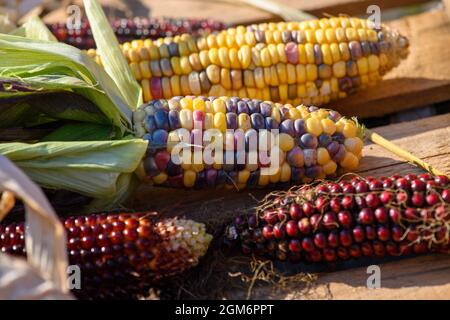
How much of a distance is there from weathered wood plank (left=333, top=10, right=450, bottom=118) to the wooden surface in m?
0.24

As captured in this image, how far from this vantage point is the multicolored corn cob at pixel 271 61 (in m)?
2.30

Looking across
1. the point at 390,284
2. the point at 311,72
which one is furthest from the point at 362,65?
the point at 390,284

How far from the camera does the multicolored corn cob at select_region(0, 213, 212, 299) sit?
5.39 feet

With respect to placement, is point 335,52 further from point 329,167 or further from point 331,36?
point 329,167

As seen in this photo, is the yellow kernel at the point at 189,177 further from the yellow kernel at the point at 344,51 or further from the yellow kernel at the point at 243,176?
the yellow kernel at the point at 344,51

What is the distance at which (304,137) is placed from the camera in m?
1.91

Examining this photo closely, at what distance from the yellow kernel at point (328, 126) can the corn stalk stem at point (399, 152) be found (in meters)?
0.22

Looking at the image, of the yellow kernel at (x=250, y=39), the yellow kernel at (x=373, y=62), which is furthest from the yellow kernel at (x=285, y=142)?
the yellow kernel at (x=373, y=62)

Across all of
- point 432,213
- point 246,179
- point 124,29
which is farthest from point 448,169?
point 124,29

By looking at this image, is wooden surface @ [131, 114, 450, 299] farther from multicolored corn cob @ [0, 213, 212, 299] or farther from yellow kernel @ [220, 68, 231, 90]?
yellow kernel @ [220, 68, 231, 90]

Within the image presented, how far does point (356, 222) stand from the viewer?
170 centimetres

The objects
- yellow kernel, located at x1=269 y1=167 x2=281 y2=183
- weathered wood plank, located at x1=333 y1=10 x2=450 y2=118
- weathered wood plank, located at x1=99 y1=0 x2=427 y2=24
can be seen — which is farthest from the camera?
weathered wood plank, located at x1=99 y1=0 x2=427 y2=24

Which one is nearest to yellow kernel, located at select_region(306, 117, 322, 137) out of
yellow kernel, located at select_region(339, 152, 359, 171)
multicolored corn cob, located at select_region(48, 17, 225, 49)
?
yellow kernel, located at select_region(339, 152, 359, 171)
